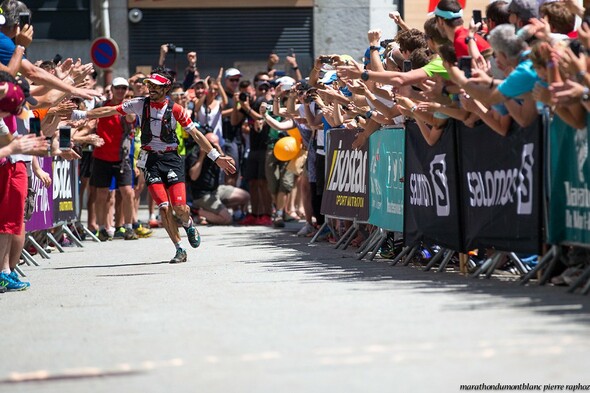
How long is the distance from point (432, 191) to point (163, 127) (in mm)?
3760

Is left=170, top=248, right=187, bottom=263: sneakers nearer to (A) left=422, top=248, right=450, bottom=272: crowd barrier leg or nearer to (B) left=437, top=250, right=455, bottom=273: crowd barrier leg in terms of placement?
(A) left=422, top=248, right=450, bottom=272: crowd barrier leg

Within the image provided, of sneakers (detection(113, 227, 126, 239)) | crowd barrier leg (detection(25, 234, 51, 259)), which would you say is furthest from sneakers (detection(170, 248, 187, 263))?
sneakers (detection(113, 227, 126, 239))

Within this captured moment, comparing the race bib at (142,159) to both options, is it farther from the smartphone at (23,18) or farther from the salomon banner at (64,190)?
the smartphone at (23,18)

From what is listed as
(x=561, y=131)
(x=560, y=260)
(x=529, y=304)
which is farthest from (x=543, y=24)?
(x=529, y=304)

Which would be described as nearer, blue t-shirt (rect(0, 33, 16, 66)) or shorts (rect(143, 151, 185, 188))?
blue t-shirt (rect(0, 33, 16, 66))

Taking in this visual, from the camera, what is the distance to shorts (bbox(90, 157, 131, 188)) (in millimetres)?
21094

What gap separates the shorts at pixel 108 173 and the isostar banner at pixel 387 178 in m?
6.10

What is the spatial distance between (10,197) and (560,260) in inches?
190

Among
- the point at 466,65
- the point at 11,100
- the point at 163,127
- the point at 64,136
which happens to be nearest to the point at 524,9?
the point at 466,65

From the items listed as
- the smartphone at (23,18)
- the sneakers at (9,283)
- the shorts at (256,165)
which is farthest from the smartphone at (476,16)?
the shorts at (256,165)

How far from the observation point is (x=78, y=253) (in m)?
18.2

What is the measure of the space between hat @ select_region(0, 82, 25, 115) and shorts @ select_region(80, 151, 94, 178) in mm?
10430

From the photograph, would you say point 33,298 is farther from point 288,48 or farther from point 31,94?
point 288,48

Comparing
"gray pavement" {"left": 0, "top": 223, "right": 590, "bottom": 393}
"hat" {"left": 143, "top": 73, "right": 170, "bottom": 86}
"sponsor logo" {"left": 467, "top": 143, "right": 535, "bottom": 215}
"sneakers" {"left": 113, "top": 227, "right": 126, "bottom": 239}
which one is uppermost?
"hat" {"left": 143, "top": 73, "right": 170, "bottom": 86}
